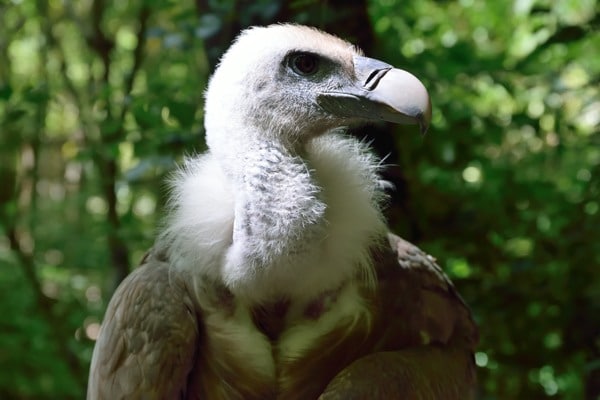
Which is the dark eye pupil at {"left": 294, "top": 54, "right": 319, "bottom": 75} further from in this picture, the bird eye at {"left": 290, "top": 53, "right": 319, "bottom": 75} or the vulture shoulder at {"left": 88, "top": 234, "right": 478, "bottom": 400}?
the vulture shoulder at {"left": 88, "top": 234, "right": 478, "bottom": 400}

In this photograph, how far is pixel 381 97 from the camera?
7.63 ft

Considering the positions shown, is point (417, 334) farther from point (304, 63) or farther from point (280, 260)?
point (304, 63)

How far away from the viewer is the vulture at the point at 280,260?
237cm

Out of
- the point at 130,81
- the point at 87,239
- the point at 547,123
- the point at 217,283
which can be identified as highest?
the point at 217,283

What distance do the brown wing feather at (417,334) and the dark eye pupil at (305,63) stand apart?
73cm

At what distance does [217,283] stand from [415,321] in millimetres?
788

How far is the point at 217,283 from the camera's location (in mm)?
2594

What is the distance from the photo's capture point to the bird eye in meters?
2.48

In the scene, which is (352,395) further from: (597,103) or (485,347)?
(597,103)

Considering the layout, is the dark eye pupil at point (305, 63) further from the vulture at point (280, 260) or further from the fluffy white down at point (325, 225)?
the fluffy white down at point (325, 225)

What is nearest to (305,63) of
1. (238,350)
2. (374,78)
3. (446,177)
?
(374,78)

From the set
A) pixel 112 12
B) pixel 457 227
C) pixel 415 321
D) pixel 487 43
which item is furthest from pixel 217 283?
pixel 487 43

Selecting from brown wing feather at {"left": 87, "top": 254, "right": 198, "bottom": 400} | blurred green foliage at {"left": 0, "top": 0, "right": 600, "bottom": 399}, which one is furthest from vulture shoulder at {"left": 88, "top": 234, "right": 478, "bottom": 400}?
blurred green foliage at {"left": 0, "top": 0, "right": 600, "bottom": 399}

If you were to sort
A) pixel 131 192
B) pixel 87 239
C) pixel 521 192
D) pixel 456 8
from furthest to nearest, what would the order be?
pixel 456 8 → pixel 87 239 → pixel 131 192 → pixel 521 192
